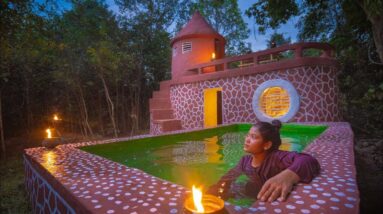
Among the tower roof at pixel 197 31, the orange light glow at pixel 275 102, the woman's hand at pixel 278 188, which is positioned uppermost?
the tower roof at pixel 197 31

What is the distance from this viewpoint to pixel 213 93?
13.6m

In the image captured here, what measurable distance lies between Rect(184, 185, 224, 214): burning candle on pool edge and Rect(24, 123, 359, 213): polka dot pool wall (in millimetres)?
459

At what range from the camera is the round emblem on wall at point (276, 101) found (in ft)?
30.8

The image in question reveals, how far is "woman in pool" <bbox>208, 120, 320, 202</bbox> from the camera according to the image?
2018 millimetres

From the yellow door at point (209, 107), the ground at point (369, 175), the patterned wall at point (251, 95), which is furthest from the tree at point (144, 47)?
the ground at point (369, 175)

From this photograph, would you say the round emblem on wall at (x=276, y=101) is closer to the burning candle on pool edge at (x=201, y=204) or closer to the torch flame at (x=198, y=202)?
the burning candle on pool edge at (x=201, y=204)

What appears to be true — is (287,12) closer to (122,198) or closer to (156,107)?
(156,107)

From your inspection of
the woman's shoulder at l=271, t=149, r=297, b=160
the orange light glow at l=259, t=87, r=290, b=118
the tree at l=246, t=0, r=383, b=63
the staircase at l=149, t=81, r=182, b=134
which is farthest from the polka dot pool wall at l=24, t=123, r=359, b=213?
the staircase at l=149, t=81, r=182, b=134

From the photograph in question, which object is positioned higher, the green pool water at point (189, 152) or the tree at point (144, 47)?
the tree at point (144, 47)

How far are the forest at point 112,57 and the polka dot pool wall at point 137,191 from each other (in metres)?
2.74

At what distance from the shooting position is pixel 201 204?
47.0 inches

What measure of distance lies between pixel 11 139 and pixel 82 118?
3779 millimetres

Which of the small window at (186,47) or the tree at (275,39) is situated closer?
the tree at (275,39)

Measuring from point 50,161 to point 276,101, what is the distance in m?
9.08
